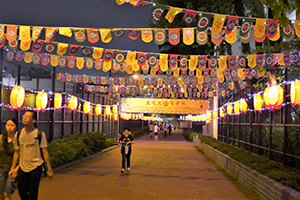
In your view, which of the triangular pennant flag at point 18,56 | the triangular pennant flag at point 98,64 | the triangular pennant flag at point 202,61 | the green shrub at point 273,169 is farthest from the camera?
the triangular pennant flag at point 98,64

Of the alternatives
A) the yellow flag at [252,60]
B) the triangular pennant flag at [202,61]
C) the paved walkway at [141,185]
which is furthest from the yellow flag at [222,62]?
the paved walkway at [141,185]

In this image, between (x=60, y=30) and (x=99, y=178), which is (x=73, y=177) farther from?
(x=60, y=30)

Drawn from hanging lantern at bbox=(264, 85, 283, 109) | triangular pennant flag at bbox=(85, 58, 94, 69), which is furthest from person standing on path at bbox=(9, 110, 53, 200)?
triangular pennant flag at bbox=(85, 58, 94, 69)

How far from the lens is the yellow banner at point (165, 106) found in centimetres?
3688

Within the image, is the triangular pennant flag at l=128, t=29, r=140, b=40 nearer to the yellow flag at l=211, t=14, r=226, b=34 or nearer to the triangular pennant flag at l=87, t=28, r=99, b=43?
the triangular pennant flag at l=87, t=28, r=99, b=43

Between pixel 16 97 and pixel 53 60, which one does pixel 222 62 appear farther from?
pixel 16 97

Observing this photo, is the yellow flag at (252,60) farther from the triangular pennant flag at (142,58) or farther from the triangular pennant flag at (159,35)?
the triangular pennant flag at (159,35)

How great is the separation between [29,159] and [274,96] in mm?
6917

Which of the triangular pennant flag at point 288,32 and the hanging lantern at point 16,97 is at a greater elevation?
the triangular pennant flag at point 288,32

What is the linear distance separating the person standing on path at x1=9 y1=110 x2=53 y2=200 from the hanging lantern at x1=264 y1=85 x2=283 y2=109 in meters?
6.61

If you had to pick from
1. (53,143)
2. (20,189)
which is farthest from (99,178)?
(20,189)

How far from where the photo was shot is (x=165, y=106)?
37094mm

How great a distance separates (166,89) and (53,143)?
59.1 feet

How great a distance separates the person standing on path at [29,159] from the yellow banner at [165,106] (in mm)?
30906
